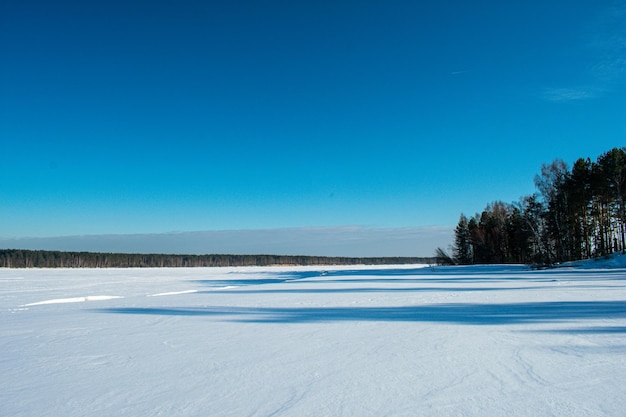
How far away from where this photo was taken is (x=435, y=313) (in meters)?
7.15

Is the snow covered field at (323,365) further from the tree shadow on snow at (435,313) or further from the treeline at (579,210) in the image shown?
the treeline at (579,210)

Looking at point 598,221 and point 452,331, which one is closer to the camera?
point 452,331

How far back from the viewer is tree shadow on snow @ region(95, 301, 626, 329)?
6289 millimetres

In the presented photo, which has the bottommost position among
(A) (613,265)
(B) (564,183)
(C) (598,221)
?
(A) (613,265)

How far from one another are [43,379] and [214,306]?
580cm

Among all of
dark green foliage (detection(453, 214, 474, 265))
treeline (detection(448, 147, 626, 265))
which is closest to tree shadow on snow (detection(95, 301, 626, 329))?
treeline (detection(448, 147, 626, 265))

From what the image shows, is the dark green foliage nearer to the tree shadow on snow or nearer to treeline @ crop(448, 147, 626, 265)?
treeline @ crop(448, 147, 626, 265)

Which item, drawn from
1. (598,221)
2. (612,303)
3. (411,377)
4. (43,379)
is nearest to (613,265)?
(598,221)

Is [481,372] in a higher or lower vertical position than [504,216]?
lower

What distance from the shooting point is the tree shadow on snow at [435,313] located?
629 centimetres

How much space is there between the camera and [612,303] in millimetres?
7867

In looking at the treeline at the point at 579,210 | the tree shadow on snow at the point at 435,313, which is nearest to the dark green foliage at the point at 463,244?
the treeline at the point at 579,210

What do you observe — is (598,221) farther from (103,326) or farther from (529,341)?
(103,326)

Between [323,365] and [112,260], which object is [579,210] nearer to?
[323,365]
